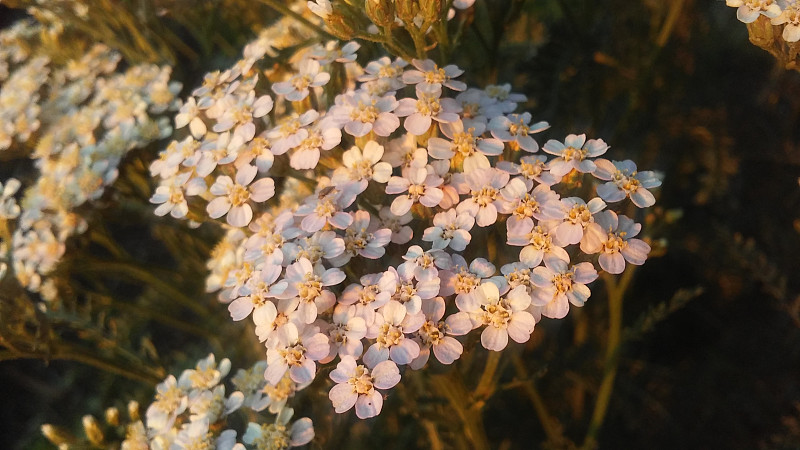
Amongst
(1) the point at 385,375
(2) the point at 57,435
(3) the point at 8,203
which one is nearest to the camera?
(1) the point at 385,375

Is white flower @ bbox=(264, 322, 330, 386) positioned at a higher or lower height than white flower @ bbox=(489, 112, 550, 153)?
lower

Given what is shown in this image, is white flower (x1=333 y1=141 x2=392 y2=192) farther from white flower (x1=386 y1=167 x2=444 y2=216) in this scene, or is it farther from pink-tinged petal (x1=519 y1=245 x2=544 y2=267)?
pink-tinged petal (x1=519 y1=245 x2=544 y2=267)

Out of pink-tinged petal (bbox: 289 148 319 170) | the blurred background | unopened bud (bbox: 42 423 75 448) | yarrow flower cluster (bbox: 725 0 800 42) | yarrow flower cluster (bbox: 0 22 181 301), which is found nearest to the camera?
yarrow flower cluster (bbox: 725 0 800 42)

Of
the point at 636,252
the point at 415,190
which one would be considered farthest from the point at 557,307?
the point at 415,190

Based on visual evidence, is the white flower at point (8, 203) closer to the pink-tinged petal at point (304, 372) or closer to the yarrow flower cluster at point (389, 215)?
the yarrow flower cluster at point (389, 215)

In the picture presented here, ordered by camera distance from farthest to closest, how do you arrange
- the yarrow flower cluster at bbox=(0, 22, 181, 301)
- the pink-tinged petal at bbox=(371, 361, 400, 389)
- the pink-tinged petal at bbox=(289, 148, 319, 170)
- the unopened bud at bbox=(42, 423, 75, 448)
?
the yarrow flower cluster at bbox=(0, 22, 181, 301), the unopened bud at bbox=(42, 423, 75, 448), the pink-tinged petal at bbox=(289, 148, 319, 170), the pink-tinged petal at bbox=(371, 361, 400, 389)

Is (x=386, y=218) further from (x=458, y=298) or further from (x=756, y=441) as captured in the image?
(x=756, y=441)

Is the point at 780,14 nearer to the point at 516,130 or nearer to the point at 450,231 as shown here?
the point at 516,130

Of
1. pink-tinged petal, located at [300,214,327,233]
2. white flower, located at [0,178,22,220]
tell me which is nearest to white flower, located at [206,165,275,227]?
pink-tinged petal, located at [300,214,327,233]
